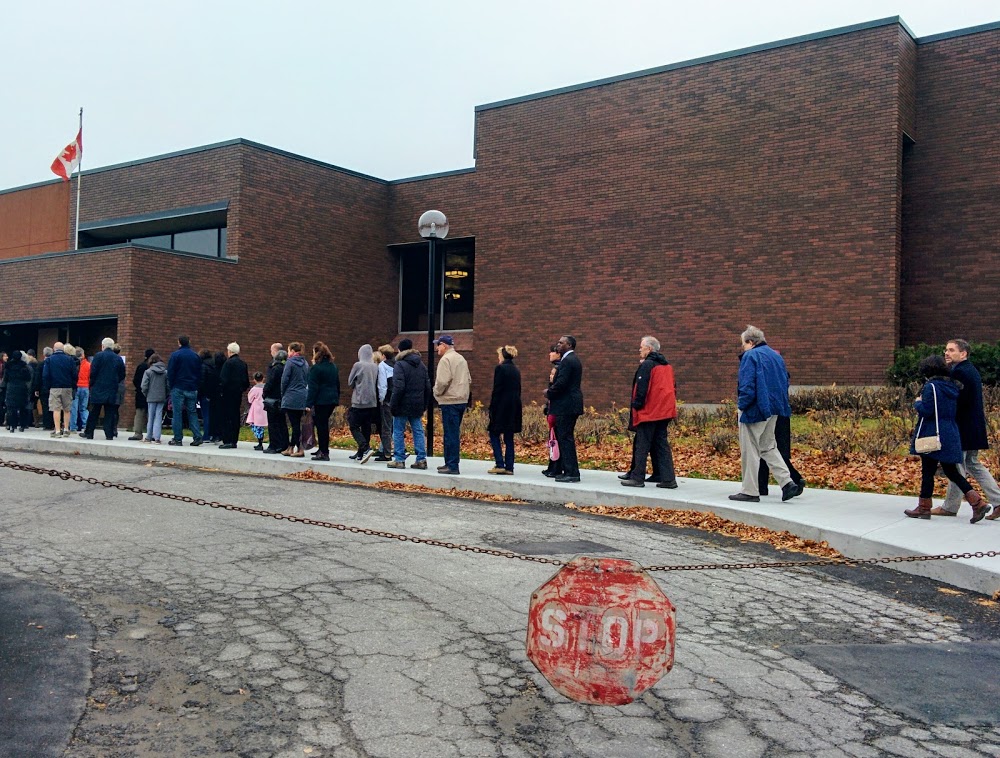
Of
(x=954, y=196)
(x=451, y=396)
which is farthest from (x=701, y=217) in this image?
(x=451, y=396)

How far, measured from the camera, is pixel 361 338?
2686 centimetres

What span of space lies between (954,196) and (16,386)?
816 inches

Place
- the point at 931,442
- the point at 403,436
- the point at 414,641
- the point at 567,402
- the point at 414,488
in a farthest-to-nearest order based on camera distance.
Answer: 1. the point at 403,436
2. the point at 414,488
3. the point at 567,402
4. the point at 931,442
5. the point at 414,641

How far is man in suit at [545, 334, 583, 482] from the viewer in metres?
11.3

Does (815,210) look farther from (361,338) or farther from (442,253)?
(361,338)

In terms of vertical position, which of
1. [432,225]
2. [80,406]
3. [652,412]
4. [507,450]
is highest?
[432,225]

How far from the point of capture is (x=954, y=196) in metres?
19.4

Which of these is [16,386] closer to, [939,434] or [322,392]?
[322,392]

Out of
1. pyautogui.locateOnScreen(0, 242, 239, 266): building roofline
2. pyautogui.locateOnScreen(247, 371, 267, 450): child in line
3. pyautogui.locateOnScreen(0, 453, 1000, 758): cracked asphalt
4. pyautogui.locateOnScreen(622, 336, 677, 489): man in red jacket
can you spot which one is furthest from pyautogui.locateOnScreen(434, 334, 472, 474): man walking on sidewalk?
pyautogui.locateOnScreen(0, 242, 239, 266): building roofline

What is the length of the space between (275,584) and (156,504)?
380cm

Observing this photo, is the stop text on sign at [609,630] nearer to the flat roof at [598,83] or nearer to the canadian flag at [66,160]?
the flat roof at [598,83]

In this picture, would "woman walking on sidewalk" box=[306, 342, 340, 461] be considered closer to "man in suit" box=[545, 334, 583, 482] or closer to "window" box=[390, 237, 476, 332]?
"man in suit" box=[545, 334, 583, 482]

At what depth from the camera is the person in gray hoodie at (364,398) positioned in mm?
13750

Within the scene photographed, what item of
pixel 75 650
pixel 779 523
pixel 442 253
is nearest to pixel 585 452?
pixel 779 523
